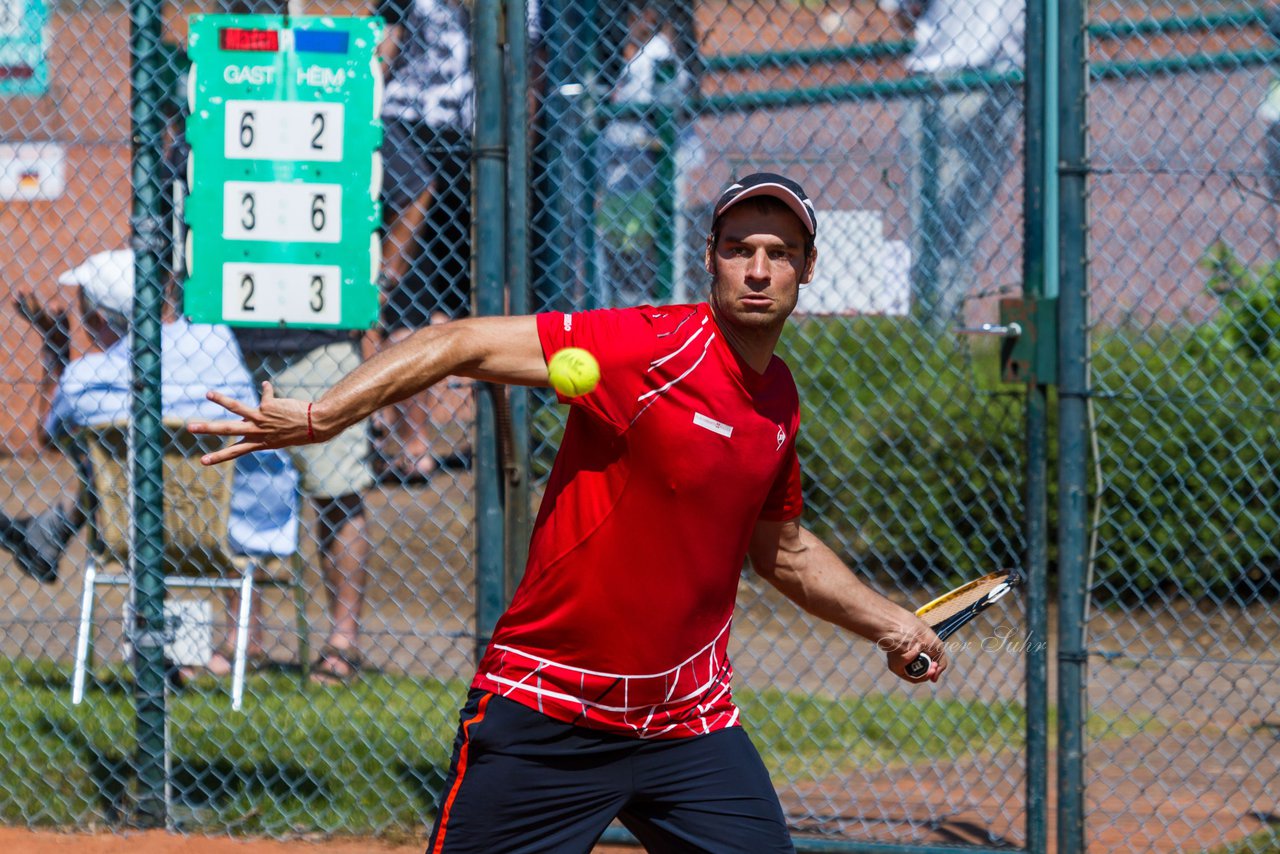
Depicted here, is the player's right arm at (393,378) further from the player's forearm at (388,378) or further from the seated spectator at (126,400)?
→ the seated spectator at (126,400)

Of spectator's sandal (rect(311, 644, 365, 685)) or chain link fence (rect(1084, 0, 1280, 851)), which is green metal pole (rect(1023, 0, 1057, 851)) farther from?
spectator's sandal (rect(311, 644, 365, 685))

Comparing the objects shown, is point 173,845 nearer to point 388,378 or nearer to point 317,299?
point 317,299

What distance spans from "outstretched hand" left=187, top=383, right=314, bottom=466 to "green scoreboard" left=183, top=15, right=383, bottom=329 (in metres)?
1.99

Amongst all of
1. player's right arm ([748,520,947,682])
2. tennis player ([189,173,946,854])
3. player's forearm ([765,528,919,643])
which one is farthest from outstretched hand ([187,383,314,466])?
player's forearm ([765,528,919,643])

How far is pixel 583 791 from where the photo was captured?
3.11m

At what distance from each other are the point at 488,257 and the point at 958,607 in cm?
194

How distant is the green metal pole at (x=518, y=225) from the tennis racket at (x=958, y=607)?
5.25ft

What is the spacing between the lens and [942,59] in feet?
23.1

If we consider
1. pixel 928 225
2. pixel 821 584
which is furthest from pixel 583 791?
pixel 928 225

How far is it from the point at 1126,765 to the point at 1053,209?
214 centimetres

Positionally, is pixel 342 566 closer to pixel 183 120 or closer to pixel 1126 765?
pixel 183 120

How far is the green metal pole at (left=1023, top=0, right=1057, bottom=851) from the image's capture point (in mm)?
4523

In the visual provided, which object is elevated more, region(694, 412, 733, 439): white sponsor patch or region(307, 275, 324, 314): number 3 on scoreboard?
region(307, 275, 324, 314): number 3 on scoreboard

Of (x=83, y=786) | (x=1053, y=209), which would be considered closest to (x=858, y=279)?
(x=1053, y=209)
